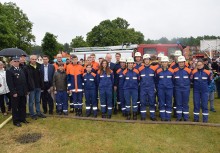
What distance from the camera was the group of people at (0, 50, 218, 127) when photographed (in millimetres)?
6941

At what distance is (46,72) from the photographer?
8023mm

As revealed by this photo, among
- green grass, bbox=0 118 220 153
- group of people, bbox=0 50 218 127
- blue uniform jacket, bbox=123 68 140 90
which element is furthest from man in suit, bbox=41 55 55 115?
blue uniform jacket, bbox=123 68 140 90

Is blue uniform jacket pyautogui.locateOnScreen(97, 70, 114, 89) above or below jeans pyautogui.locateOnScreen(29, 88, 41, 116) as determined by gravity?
above

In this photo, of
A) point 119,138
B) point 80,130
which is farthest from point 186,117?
point 80,130

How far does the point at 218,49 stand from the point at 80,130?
28980 millimetres

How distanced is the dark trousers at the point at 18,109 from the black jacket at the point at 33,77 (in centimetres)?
43

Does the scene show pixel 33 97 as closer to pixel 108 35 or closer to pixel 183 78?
pixel 183 78

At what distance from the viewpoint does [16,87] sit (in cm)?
695

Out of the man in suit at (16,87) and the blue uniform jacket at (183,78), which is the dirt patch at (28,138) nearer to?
the man in suit at (16,87)

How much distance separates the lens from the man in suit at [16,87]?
6836 millimetres

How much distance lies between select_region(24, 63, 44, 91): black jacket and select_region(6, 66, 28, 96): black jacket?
23 cm

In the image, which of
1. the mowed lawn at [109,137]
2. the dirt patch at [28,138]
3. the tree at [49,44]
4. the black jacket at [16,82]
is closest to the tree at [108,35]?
the tree at [49,44]

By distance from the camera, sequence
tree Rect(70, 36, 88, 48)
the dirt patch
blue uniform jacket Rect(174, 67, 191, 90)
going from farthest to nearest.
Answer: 1. tree Rect(70, 36, 88, 48)
2. blue uniform jacket Rect(174, 67, 191, 90)
3. the dirt patch

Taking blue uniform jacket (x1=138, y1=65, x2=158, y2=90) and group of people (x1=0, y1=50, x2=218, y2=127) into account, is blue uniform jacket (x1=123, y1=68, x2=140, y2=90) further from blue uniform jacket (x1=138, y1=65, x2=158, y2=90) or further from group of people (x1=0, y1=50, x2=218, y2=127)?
blue uniform jacket (x1=138, y1=65, x2=158, y2=90)
